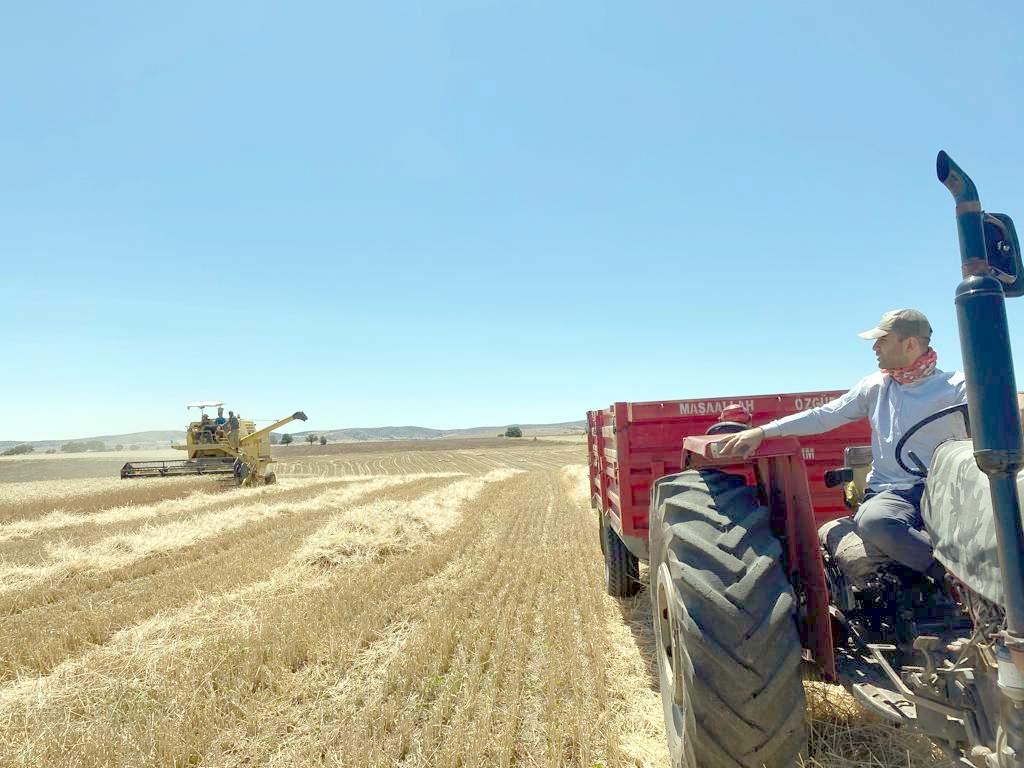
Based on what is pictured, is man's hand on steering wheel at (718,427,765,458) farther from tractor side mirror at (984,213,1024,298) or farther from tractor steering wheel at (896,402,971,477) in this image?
tractor side mirror at (984,213,1024,298)

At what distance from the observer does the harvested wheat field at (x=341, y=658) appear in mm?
3215

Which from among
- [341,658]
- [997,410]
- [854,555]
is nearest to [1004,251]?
[997,410]

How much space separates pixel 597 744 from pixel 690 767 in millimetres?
1063

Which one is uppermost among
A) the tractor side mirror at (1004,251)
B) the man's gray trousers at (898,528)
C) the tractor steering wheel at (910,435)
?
the tractor side mirror at (1004,251)

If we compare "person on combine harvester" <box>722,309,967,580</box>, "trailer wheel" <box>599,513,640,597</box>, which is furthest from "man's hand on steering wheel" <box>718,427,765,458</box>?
"trailer wheel" <box>599,513,640,597</box>

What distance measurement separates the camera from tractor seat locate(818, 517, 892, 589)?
2.40 m

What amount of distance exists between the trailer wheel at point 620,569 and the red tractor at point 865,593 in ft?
9.24

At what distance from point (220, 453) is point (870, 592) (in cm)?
2335

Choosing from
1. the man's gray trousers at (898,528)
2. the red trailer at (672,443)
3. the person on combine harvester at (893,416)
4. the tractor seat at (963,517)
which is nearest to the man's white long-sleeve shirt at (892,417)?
the person on combine harvester at (893,416)

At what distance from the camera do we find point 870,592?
2482 mm

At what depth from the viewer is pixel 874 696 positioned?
2.13 m

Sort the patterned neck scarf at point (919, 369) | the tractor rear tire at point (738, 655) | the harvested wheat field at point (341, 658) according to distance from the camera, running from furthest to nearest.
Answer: the harvested wheat field at point (341, 658), the patterned neck scarf at point (919, 369), the tractor rear tire at point (738, 655)

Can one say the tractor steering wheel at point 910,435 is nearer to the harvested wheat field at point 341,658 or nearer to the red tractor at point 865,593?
the red tractor at point 865,593

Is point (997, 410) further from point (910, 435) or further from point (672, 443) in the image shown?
point (672, 443)
